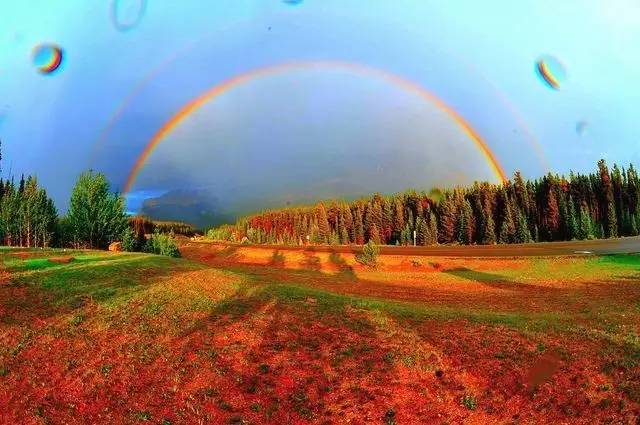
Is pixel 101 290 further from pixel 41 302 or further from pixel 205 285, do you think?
pixel 205 285

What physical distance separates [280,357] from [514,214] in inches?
4088

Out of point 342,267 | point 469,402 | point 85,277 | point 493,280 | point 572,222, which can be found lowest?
point 493,280

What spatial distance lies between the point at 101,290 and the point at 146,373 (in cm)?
937

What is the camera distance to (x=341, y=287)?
3712cm

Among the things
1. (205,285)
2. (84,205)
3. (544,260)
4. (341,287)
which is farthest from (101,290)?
(544,260)

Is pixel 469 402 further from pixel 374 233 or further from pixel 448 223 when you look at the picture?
pixel 374 233

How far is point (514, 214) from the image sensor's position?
349 feet

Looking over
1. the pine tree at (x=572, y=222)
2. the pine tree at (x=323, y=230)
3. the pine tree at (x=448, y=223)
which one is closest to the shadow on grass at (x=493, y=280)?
the pine tree at (x=572, y=222)

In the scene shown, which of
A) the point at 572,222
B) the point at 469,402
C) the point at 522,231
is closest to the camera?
the point at 469,402

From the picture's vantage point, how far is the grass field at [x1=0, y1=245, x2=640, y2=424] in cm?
1098

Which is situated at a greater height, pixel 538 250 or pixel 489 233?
pixel 489 233

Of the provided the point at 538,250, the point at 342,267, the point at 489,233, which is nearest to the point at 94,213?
the point at 342,267

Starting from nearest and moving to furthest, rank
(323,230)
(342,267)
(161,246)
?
(161,246) < (342,267) < (323,230)

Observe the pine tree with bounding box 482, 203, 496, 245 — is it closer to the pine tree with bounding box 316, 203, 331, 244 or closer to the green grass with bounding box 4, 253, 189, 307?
the pine tree with bounding box 316, 203, 331, 244
